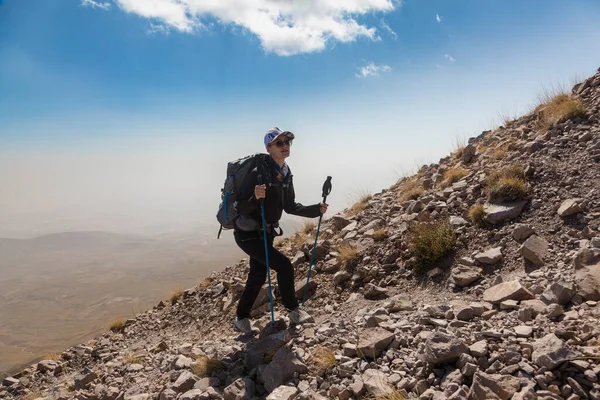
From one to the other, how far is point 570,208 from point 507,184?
1.29m

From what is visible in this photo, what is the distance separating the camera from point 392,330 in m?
4.40

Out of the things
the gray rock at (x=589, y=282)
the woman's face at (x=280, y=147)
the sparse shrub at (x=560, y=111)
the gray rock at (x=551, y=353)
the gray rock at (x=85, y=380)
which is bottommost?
the gray rock at (x=85, y=380)

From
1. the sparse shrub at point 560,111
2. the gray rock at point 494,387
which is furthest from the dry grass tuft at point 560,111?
the gray rock at point 494,387

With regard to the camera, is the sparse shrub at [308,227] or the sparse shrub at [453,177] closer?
the sparse shrub at [453,177]

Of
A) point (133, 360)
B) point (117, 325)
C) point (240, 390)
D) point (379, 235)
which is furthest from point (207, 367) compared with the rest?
point (117, 325)

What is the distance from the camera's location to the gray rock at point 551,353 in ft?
9.57

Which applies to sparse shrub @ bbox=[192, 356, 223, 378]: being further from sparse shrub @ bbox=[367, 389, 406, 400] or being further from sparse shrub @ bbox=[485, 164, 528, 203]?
sparse shrub @ bbox=[485, 164, 528, 203]

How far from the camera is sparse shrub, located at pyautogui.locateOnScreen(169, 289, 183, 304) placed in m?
10.7

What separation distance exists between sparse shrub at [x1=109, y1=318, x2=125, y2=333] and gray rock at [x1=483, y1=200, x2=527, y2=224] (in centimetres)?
1011

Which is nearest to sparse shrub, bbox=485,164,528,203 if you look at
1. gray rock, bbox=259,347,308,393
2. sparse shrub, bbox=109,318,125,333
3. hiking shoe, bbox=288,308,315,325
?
hiking shoe, bbox=288,308,315,325

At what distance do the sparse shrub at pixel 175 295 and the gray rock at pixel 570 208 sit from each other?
384 inches

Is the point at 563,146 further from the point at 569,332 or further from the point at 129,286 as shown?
the point at 129,286

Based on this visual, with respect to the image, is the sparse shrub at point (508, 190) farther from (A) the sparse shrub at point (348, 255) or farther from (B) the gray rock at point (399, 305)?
(B) the gray rock at point (399, 305)

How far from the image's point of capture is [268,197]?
5301 millimetres
